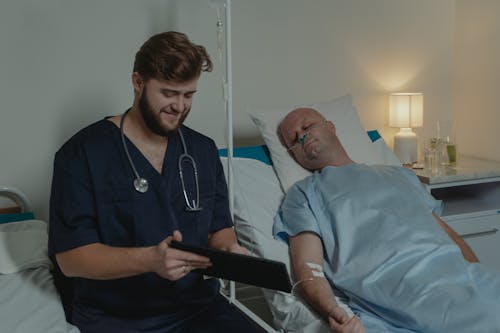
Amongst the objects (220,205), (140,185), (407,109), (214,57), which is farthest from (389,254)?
(407,109)

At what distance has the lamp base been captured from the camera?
107 inches

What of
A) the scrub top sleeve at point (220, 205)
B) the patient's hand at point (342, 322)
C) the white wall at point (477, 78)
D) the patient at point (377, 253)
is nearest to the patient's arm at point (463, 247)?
the patient at point (377, 253)

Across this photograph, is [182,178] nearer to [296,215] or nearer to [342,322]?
[296,215]

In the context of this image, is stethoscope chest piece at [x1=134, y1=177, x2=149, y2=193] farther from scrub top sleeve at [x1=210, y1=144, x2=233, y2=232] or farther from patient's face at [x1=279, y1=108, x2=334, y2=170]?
patient's face at [x1=279, y1=108, x2=334, y2=170]

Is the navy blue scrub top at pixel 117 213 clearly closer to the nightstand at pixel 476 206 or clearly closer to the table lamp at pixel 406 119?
the nightstand at pixel 476 206

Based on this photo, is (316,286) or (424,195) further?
(424,195)

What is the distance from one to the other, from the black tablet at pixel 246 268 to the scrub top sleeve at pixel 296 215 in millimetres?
513

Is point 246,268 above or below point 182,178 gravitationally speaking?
below

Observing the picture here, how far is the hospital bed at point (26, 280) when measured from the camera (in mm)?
1371

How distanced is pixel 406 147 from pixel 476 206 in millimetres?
425

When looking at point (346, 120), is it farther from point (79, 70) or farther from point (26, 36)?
point (26, 36)

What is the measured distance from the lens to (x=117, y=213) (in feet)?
4.70

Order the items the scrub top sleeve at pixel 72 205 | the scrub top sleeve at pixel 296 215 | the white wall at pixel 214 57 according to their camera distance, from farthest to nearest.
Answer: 1. the white wall at pixel 214 57
2. the scrub top sleeve at pixel 296 215
3. the scrub top sleeve at pixel 72 205

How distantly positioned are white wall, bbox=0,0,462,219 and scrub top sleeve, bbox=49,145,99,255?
723 millimetres
